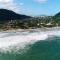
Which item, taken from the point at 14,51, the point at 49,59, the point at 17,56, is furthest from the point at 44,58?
the point at 14,51

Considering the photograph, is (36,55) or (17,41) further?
(17,41)

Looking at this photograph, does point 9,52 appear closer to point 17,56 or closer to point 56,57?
point 17,56

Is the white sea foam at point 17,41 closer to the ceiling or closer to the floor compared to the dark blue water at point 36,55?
closer to the ceiling

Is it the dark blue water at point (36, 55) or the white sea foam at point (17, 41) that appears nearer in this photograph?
the dark blue water at point (36, 55)

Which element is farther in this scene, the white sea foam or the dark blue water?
the white sea foam

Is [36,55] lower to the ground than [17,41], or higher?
lower

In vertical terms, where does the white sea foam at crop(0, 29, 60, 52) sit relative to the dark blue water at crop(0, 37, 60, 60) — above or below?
above

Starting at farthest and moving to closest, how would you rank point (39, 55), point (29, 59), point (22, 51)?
1. point (22, 51)
2. point (39, 55)
3. point (29, 59)

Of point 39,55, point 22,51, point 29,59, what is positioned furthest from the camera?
point 22,51

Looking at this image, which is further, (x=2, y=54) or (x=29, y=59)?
(x=2, y=54)

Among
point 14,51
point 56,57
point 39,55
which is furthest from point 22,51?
point 56,57
